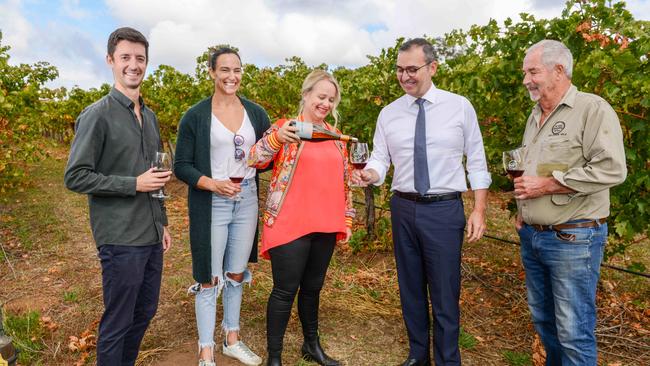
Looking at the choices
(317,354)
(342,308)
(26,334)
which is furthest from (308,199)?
(26,334)

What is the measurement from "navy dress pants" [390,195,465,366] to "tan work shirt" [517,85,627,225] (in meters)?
0.52

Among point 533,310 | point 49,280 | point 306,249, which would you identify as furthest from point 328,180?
point 49,280

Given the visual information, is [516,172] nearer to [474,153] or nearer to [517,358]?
[474,153]

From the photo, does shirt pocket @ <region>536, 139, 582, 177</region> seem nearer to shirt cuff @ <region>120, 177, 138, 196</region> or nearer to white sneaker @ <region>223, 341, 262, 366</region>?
shirt cuff @ <region>120, 177, 138, 196</region>

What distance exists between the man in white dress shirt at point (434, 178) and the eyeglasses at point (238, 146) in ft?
2.67

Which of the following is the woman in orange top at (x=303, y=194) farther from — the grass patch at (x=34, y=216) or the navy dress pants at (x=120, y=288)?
the grass patch at (x=34, y=216)

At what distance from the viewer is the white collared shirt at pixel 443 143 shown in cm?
314

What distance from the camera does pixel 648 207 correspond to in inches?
156

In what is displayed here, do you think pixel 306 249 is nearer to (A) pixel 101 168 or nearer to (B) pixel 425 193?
(B) pixel 425 193

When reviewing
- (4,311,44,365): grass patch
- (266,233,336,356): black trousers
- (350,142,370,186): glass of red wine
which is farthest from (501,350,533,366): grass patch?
(4,311,44,365): grass patch

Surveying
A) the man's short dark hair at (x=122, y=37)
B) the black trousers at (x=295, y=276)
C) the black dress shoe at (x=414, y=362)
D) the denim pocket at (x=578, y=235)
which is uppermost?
the man's short dark hair at (x=122, y=37)

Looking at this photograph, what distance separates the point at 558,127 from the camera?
8.81 ft

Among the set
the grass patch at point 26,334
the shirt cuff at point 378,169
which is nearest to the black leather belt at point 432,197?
the shirt cuff at point 378,169

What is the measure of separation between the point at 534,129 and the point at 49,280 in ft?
19.2
